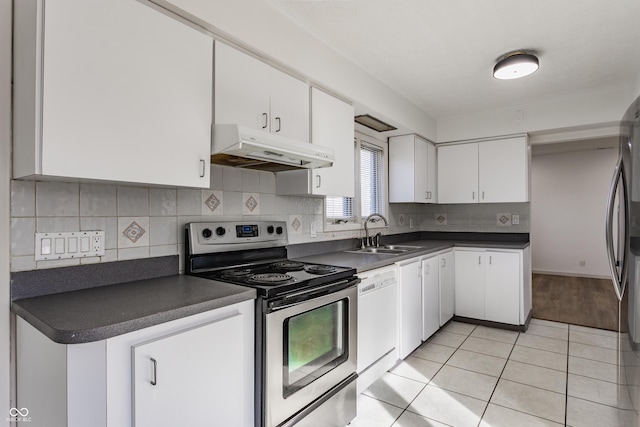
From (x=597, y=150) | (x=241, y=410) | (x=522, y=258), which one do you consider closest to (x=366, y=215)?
(x=522, y=258)

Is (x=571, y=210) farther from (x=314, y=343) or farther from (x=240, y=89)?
(x=240, y=89)

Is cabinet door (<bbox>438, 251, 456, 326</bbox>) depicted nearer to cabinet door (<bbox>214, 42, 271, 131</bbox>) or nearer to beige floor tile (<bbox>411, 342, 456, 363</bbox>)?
beige floor tile (<bbox>411, 342, 456, 363</bbox>)

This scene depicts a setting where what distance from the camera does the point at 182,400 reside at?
4.02 feet

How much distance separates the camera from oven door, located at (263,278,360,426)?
5.07 ft

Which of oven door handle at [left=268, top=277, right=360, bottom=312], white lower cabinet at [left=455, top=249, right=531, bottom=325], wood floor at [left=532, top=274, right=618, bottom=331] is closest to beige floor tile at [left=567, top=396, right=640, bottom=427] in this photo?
white lower cabinet at [left=455, top=249, right=531, bottom=325]

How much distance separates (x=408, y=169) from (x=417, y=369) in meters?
1.99

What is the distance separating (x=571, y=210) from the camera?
6.26 m

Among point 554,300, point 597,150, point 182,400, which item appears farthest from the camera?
A: point 597,150

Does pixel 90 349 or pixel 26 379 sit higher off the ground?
pixel 90 349

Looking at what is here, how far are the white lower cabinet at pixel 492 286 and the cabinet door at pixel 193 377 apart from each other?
2.89 meters

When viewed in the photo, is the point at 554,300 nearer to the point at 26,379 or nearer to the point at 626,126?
the point at 626,126

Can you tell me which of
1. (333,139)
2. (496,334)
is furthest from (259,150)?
(496,334)

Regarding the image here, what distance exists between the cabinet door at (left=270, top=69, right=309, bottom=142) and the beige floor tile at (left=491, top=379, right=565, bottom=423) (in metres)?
2.06

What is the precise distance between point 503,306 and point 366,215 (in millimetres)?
1633
